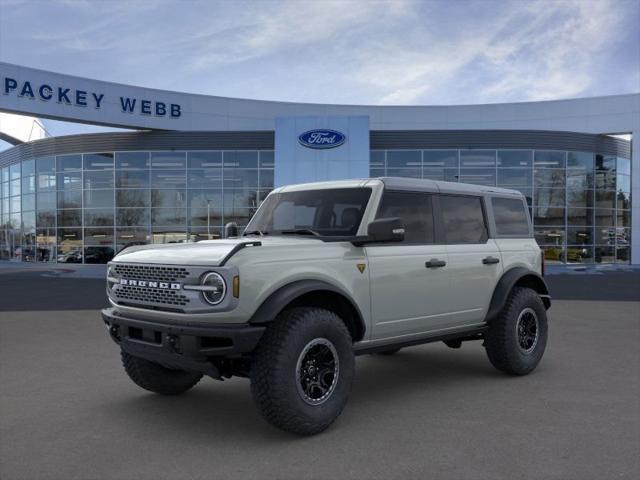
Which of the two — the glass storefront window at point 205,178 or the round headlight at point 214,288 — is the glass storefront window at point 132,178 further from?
the round headlight at point 214,288

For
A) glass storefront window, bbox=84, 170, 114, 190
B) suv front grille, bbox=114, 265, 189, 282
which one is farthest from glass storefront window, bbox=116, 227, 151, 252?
suv front grille, bbox=114, 265, 189, 282

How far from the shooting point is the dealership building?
26.5 meters

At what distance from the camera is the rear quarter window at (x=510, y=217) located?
6309mm

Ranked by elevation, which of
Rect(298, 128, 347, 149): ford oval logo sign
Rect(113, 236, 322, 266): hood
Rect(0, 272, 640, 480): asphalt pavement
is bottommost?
Rect(0, 272, 640, 480): asphalt pavement

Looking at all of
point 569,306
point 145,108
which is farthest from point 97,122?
point 569,306

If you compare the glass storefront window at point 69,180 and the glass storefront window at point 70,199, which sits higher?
the glass storefront window at point 69,180

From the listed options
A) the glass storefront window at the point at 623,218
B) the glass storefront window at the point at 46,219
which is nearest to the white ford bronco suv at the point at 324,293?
the glass storefront window at the point at 46,219

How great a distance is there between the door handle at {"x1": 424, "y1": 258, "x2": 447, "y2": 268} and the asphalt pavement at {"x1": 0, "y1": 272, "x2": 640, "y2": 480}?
1.24 meters

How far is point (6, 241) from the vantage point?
32438 mm

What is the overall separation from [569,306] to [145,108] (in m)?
21.8

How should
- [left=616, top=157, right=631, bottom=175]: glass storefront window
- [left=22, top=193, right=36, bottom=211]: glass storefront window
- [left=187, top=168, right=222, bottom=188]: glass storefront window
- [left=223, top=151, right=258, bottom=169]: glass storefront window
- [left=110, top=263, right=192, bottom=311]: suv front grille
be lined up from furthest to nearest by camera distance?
[left=22, top=193, right=36, bottom=211]: glass storefront window
[left=616, top=157, right=631, bottom=175]: glass storefront window
[left=187, top=168, right=222, bottom=188]: glass storefront window
[left=223, top=151, right=258, bottom=169]: glass storefront window
[left=110, top=263, right=192, bottom=311]: suv front grille

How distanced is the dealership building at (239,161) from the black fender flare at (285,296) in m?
20.5

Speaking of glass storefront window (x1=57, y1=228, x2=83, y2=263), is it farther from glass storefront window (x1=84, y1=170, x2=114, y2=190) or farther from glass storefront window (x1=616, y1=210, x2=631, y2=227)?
glass storefront window (x1=616, y1=210, x2=631, y2=227)

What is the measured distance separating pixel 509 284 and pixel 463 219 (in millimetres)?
863
